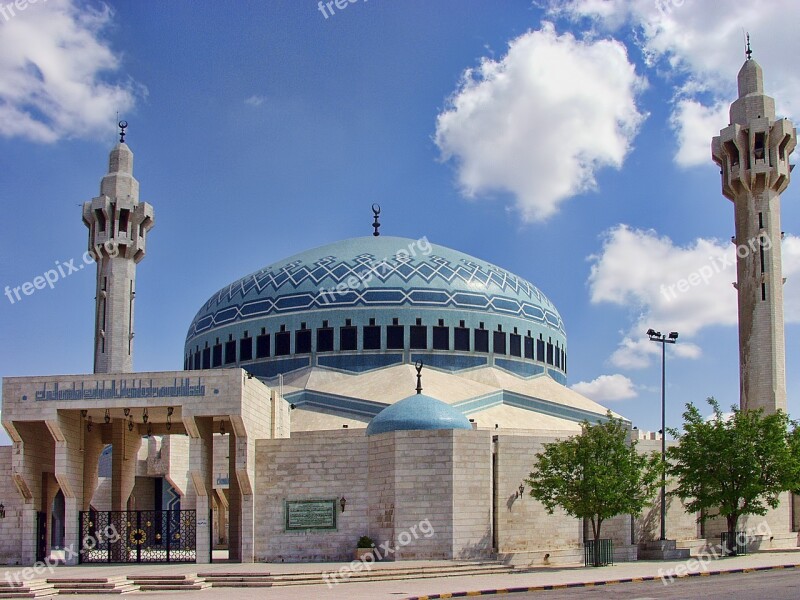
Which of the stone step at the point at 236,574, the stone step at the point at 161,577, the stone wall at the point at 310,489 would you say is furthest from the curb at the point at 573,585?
the stone wall at the point at 310,489

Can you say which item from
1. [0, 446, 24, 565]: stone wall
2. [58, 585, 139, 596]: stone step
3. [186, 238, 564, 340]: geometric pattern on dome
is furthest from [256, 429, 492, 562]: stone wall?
[186, 238, 564, 340]: geometric pattern on dome

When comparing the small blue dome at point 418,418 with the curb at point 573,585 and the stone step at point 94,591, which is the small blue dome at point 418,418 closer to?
the curb at point 573,585

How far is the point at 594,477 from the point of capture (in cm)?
2653

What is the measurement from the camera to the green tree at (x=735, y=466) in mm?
29828

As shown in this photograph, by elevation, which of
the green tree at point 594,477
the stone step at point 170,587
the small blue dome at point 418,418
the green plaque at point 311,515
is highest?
the small blue dome at point 418,418

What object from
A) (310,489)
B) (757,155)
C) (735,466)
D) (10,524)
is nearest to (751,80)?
(757,155)

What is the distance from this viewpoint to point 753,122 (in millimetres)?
36594

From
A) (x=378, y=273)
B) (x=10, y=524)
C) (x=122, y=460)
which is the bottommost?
(x=10, y=524)

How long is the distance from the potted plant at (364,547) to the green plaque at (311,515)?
1099mm

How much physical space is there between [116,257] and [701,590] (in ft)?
79.7

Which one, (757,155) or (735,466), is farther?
(757,155)

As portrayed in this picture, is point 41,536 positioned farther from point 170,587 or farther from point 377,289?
point 377,289

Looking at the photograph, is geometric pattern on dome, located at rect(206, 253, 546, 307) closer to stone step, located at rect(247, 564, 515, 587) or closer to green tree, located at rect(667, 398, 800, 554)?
green tree, located at rect(667, 398, 800, 554)

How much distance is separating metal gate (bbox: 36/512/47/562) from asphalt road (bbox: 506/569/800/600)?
14.5 meters
